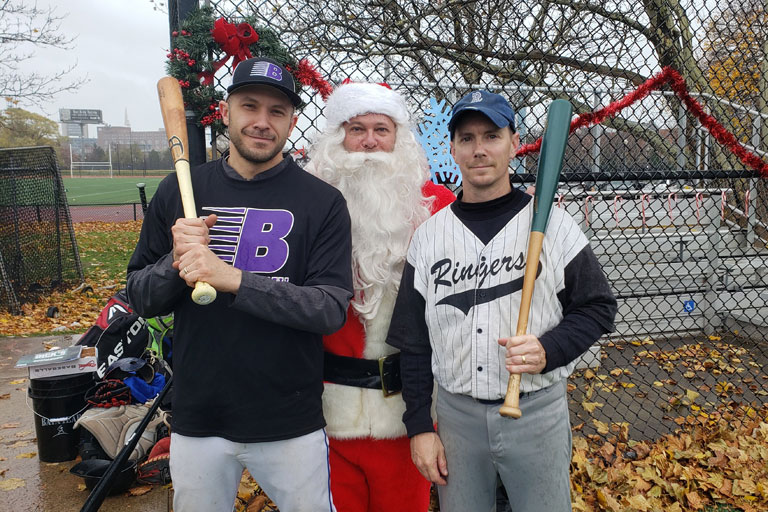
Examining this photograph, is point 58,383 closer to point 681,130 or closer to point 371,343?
point 371,343

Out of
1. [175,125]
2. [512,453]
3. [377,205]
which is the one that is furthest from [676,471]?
[175,125]

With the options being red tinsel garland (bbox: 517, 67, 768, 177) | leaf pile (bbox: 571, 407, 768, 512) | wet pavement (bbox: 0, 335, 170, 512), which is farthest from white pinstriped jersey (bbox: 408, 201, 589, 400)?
wet pavement (bbox: 0, 335, 170, 512)

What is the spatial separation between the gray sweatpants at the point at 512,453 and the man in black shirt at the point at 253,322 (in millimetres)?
475

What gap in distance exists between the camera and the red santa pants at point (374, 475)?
6.84ft

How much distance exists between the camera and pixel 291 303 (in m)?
1.61

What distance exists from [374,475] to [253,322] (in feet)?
2.80

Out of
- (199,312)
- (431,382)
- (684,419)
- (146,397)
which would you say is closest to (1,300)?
(146,397)

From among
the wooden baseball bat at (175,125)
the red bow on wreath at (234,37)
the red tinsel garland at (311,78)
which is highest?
Answer: the red bow on wreath at (234,37)

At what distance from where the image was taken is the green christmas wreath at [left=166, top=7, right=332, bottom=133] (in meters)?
2.11

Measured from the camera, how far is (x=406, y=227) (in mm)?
2195

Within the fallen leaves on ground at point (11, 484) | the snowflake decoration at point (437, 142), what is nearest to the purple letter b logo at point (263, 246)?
the snowflake decoration at point (437, 142)

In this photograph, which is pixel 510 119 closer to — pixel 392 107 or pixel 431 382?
pixel 392 107

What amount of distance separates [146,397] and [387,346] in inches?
88.6

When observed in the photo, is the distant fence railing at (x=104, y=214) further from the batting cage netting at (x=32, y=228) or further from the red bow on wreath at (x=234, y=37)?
the red bow on wreath at (x=234, y=37)
